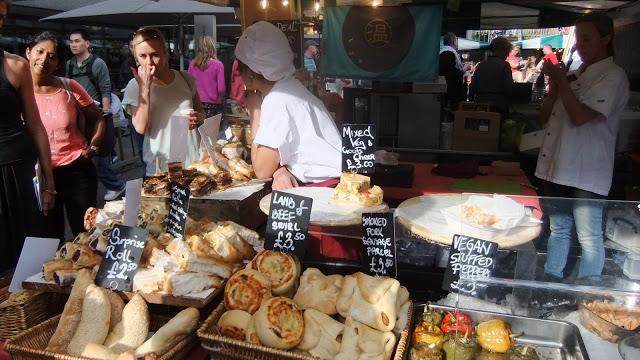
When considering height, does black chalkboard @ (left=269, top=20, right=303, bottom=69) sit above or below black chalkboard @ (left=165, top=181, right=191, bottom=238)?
above

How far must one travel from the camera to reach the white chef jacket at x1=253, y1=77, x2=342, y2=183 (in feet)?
9.15

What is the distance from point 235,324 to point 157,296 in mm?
370

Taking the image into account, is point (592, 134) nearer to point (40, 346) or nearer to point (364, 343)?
point (364, 343)

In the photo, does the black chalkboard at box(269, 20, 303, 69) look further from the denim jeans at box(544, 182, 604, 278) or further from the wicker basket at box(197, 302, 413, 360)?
the wicker basket at box(197, 302, 413, 360)

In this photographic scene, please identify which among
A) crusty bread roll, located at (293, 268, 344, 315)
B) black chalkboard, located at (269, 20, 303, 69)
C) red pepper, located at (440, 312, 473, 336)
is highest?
black chalkboard, located at (269, 20, 303, 69)

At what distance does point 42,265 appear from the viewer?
1.97 metres

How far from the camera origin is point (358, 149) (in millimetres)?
2529

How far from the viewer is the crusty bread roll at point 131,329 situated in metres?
1.59

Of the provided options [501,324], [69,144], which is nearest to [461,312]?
[501,324]

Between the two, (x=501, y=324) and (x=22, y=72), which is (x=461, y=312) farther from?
(x=22, y=72)

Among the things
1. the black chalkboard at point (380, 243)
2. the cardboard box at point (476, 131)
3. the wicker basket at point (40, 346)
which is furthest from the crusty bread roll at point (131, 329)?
the cardboard box at point (476, 131)

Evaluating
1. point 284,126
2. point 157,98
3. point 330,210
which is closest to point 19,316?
point 330,210

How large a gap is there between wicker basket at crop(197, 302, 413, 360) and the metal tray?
0.39 metres

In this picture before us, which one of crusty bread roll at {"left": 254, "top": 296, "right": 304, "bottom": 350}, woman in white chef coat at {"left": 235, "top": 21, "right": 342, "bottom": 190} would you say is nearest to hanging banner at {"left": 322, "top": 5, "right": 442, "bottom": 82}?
woman in white chef coat at {"left": 235, "top": 21, "right": 342, "bottom": 190}
